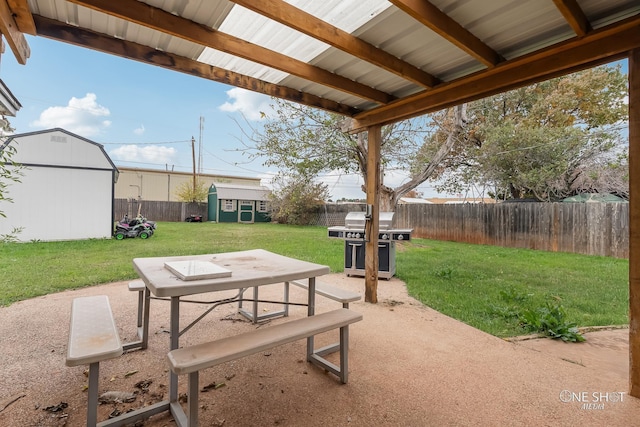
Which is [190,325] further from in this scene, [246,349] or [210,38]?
[210,38]

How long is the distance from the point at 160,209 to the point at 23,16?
1768 centimetres

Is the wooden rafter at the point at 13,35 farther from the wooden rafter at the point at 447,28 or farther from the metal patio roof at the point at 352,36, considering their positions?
the wooden rafter at the point at 447,28

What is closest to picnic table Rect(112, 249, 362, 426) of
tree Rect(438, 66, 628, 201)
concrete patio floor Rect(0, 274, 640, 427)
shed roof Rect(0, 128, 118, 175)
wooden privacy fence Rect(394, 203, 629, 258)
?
concrete patio floor Rect(0, 274, 640, 427)

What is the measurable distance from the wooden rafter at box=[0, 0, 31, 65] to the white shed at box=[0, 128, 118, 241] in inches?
321

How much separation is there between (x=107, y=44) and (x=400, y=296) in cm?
408

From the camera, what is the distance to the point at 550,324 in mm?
3061

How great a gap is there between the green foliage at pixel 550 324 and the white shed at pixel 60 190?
10.5 m

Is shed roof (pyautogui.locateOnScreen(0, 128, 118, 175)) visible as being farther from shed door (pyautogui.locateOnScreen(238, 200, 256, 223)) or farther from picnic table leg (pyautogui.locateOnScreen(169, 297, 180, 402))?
shed door (pyautogui.locateOnScreen(238, 200, 256, 223))

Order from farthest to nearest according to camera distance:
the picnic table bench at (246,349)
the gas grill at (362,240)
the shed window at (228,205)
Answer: the shed window at (228,205) → the gas grill at (362,240) → the picnic table bench at (246,349)

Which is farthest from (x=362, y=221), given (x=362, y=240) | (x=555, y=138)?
(x=555, y=138)

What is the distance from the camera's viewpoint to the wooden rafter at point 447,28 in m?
1.73

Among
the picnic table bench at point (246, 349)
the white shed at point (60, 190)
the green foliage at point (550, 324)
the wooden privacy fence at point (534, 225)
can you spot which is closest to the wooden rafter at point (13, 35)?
the picnic table bench at point (246, 349)

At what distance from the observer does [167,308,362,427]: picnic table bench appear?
1.48 meters

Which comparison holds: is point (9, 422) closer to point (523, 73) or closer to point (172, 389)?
point (172, 389)
